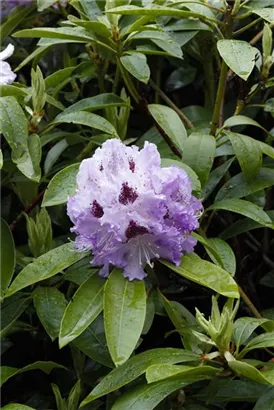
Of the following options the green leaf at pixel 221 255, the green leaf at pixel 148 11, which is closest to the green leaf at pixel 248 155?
the green leaf at pixel 221 255

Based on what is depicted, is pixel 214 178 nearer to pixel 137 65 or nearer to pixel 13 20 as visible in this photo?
pixel 137 65

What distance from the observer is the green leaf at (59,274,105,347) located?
1197 millimetres

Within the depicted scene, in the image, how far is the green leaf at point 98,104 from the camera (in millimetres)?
1566

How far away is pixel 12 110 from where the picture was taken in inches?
56.3

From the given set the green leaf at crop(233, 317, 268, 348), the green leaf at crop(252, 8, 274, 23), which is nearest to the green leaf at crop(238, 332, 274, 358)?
the green leaf at crop(233, 317, 268, 348)

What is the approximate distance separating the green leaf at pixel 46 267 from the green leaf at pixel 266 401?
0.37m

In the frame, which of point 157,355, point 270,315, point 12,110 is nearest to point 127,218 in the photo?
point 157,355

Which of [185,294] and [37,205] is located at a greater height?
[37,205]

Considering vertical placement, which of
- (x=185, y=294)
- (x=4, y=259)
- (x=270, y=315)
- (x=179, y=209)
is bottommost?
(x=185, y=294)

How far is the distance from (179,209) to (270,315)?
0.43m

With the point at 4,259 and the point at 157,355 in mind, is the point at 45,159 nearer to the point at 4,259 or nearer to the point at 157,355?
the point at 4,259

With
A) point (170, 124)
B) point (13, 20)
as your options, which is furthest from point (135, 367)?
point (13, 20)

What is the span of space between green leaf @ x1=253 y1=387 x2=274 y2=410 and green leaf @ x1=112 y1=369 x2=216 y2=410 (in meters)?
0.12

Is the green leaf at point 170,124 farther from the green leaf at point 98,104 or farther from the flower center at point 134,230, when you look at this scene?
the flower center at point 134,230
